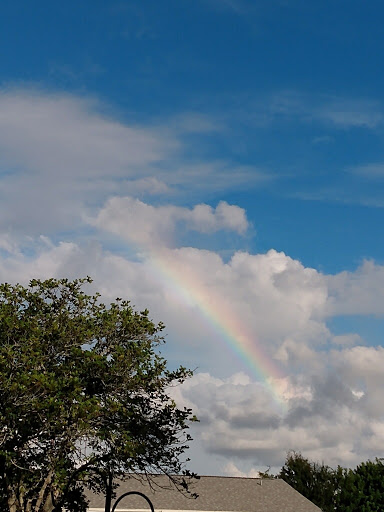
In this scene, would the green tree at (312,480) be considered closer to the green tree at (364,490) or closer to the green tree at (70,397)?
the green tree at (364,490)

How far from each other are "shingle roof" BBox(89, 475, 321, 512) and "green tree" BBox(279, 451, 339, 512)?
61.4ft

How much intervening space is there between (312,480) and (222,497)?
95.8ft

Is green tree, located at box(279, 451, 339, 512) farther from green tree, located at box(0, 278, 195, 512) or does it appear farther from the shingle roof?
green tree, located at box(0, 278, 195, 512)

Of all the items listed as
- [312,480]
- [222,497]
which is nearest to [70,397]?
[222,497]

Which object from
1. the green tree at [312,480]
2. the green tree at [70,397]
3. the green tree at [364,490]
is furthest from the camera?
the green tree at [312,480]

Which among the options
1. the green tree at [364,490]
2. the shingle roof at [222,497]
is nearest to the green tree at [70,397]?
the shingle roof at [222,497]

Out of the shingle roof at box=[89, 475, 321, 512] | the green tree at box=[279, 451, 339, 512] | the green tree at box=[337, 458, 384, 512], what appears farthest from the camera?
the green tree at box=[279, 451, 339, 512]

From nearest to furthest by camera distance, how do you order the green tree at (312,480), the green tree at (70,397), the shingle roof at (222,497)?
the green tree at (70,397)
the shingle roof at (222,497)
the green tree at (312,480)

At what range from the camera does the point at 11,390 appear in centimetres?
2808

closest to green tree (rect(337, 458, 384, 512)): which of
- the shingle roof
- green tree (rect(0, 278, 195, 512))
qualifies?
the shingle roof

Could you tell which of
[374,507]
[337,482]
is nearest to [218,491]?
[374,507]

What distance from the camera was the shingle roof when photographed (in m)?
56.8

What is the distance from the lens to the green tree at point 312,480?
83.1 meters

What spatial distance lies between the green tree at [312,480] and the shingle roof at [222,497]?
1870cm
